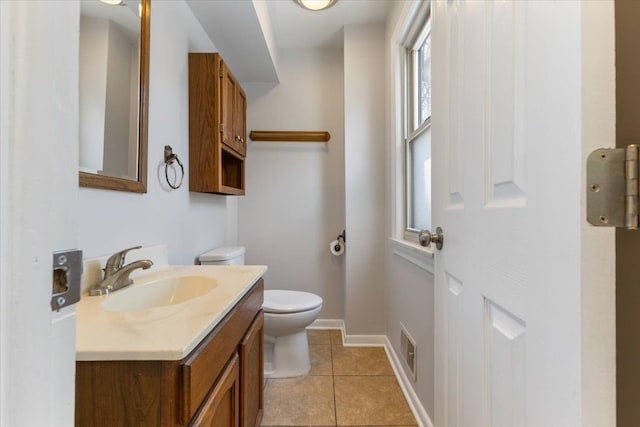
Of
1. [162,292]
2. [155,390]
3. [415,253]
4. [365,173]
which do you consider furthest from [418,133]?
[155,390]

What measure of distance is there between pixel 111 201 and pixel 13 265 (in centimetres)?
92

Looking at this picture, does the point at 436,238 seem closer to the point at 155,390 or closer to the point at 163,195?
the point at 155,390

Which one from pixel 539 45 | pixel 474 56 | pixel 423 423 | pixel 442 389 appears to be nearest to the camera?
pixel 539 45

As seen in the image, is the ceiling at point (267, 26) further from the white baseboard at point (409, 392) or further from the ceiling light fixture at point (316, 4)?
the white baseboard at point (409, 392)

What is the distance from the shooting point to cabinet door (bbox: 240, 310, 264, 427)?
3.25 ft

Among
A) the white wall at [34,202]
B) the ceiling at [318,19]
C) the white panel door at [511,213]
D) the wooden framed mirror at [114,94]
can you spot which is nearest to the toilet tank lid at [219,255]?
the wooden framed mirror at [114,94]

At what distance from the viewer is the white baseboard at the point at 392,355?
141cm

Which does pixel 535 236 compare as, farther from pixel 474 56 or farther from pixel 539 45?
pixel 474 56

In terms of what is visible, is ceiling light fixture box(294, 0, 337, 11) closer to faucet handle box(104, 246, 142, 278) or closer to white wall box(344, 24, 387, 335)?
white wall box(344, 24, 387, 335)

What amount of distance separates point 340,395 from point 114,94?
5.73 feet

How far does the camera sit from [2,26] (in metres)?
0.28

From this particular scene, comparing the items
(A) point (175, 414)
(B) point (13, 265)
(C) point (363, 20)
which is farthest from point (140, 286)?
(C) point (363, 20)

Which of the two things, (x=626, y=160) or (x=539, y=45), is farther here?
(x=539, y=45)

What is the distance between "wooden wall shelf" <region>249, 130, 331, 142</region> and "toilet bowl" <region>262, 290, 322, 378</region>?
130 cm
